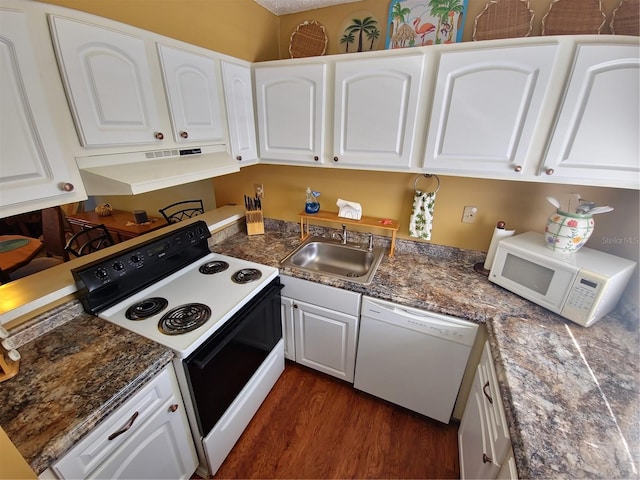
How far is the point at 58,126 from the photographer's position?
911 millimetres

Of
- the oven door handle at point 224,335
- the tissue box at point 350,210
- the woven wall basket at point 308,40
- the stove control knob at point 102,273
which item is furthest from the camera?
the tissue box at point 350,210

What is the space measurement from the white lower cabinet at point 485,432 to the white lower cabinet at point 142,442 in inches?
48.8

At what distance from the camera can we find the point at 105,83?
1.00m

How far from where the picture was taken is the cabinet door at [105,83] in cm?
90

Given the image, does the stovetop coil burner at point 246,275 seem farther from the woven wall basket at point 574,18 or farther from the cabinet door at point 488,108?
the woven wall basket at point 574,18

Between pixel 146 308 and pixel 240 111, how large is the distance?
1229mm

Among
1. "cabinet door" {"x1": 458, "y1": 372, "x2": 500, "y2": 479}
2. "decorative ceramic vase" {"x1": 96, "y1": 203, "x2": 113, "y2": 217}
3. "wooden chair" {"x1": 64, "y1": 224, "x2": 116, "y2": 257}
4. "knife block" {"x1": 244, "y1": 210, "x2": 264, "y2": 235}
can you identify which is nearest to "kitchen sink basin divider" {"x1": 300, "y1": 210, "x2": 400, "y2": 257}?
"knife block" {"x1": 244, "y1": 210, "x2": 264, "y2": 235}

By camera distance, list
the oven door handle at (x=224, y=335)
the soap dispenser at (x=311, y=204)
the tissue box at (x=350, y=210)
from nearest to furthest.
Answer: the oven door handle at (x=224, y=335) → the tissue box at (x=350, y=210) → the soap dispenser at (x=311, y=204)

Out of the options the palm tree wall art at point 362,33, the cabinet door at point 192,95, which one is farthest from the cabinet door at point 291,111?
the palm tree wall art at point 362,33

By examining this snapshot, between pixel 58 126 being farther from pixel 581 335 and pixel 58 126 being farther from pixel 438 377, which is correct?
pixel 581 335

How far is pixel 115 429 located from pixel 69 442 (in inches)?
6.3

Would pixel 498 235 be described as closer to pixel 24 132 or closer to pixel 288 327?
pixel 288 327

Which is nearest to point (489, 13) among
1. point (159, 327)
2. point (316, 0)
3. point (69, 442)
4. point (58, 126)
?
point (316, 0)

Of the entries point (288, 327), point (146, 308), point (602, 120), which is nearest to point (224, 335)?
point (146, 308)
